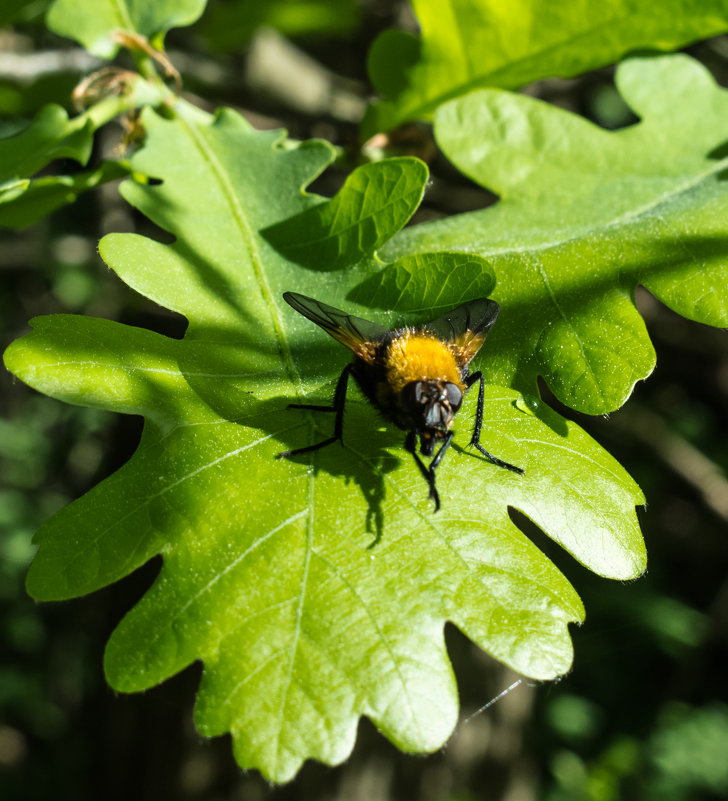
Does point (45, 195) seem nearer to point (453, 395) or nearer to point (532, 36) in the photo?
point (453, 395)

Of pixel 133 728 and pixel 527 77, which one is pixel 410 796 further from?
pixel 527 77

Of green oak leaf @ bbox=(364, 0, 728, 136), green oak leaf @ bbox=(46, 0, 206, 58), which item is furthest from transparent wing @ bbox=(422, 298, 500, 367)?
green oak leaf @ bbox=(46, 0, 206, 58)

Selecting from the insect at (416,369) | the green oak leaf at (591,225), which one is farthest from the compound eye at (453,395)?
the green oak leaf at (591,225)

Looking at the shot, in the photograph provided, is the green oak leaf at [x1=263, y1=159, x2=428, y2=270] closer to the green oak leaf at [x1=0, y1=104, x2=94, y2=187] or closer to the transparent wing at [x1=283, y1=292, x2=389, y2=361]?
the transparent wing at [x1=283, y1=292, x2=389, y2=361]

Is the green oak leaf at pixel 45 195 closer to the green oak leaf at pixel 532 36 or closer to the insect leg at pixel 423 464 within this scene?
the green oak leaf at pixel 532 36

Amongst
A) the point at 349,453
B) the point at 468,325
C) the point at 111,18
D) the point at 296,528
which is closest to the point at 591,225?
the point at 468,325

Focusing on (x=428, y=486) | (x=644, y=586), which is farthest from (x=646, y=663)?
(x=428, y=486)
